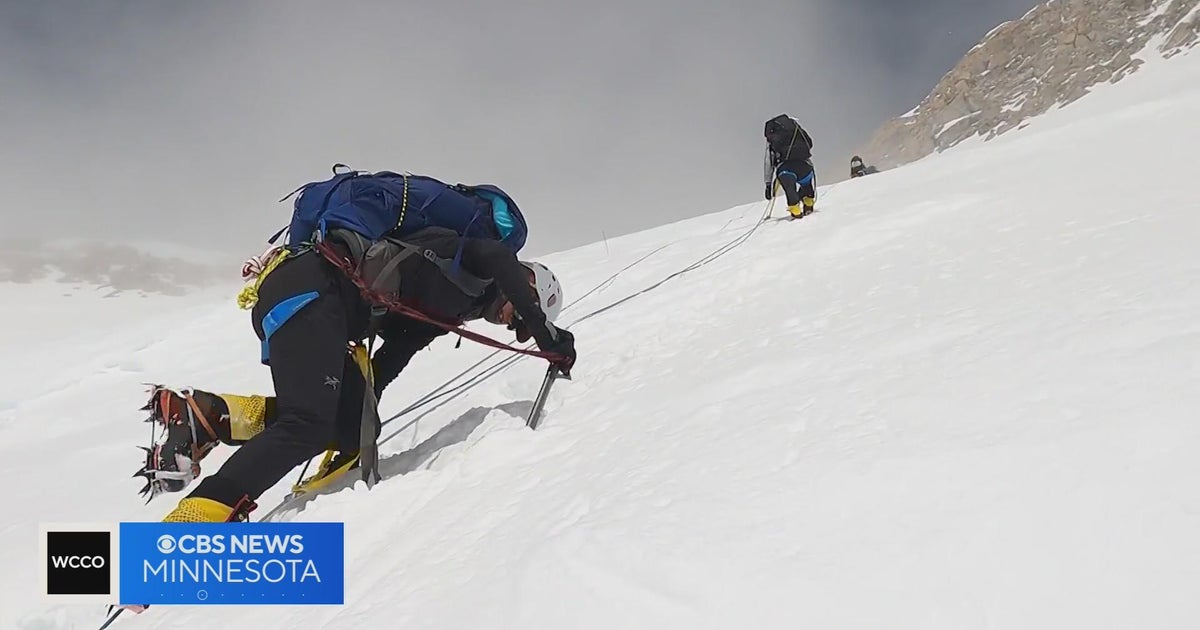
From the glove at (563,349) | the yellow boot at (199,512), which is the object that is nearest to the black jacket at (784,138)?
the glove at (563,349)

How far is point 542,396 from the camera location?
10.1 feet

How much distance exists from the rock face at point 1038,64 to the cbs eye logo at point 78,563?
5432 cm

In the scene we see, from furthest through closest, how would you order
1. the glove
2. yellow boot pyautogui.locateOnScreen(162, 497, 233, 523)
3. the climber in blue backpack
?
the glove → the climber in blue backpack → yellow boot pyautogui.locateOnScreen(162, 497, 233, 523)

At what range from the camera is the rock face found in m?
50.0

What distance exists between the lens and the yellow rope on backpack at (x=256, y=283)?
274cm

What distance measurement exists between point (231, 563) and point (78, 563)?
0.65m

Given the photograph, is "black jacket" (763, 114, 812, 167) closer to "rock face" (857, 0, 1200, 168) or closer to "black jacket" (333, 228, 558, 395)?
"black jacket" (333, 228, 558, 395)

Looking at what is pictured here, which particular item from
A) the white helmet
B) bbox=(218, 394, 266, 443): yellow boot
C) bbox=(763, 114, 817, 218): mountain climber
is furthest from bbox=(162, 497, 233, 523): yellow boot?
bbox=(763, 114, 817, 218): mountain climber

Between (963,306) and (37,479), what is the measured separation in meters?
4.73

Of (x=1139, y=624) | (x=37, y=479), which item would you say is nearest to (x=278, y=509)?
(x=37, y=479)

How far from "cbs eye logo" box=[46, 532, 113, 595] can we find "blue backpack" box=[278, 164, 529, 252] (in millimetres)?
1154

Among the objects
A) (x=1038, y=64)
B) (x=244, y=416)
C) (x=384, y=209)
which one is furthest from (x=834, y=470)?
(x=1038, y=64)

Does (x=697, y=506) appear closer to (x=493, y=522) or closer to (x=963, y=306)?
(x=493, y=522)

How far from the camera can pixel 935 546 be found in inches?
45.5
